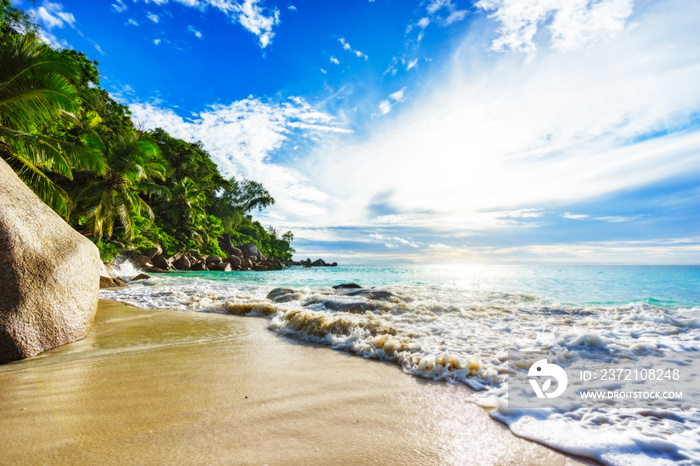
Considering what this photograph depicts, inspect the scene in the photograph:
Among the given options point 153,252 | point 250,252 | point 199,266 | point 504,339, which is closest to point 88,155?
point 504,339

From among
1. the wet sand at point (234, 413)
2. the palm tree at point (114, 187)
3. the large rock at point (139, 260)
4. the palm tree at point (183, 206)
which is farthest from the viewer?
the palm tree at point (183, 206)

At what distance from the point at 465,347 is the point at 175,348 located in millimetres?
3944

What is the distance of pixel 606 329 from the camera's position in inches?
216

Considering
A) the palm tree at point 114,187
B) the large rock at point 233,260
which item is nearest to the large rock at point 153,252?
the palm tree at point 114,187

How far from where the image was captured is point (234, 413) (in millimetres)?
2293

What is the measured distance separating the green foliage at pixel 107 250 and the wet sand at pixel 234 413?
61.3 ft

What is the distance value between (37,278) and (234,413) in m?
3.42

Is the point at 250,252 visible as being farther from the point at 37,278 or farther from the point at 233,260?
the point at 37,278

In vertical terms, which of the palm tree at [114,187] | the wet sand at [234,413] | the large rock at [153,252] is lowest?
the wet sand at [234,413]

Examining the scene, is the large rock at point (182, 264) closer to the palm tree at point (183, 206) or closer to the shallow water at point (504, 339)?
the palm tree at point (183, 206)

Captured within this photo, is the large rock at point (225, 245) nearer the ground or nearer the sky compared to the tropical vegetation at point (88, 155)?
nearer the ground

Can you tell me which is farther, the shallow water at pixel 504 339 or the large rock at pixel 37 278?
the large rock at pixel 37 278

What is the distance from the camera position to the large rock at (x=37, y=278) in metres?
3.44

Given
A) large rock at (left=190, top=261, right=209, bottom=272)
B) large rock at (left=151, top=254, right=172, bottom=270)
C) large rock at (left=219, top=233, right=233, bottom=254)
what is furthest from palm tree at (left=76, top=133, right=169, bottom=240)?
large rock at (left=219, top=233, right=233, bottom=254)
